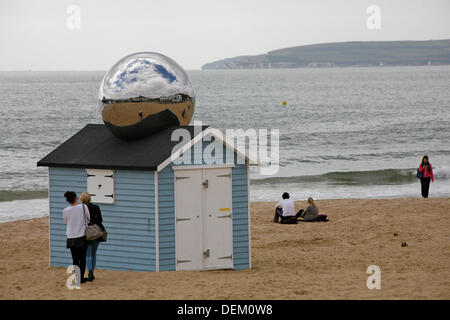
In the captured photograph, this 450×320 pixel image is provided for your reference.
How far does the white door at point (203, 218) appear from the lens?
13500mm

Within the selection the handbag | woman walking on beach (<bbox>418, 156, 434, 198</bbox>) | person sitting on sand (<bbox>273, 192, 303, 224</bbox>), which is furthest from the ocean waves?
the handbag

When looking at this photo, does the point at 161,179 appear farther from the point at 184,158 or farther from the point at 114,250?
the point at 114,250

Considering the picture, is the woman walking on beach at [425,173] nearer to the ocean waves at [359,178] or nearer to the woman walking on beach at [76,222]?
the ocean waves at [359,178]

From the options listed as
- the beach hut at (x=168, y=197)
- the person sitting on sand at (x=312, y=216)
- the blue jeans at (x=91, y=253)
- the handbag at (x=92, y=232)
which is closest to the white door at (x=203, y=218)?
the beach hut at (x=168, y=197)

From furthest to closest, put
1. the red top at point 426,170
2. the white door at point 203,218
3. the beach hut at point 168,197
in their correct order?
the red top at point 426,170
the white door at point 203,218
the beach hut at point 168,197

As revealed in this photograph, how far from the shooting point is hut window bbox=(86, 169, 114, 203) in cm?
1371

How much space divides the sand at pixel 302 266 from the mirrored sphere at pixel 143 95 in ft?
9.21

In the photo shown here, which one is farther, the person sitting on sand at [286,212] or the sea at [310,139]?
the sea at [310,139]

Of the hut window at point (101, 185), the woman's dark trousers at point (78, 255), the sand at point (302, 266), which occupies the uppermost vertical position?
the hut window at point (101, 185)

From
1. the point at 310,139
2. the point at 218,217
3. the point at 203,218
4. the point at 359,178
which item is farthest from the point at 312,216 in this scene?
the point at 310,139

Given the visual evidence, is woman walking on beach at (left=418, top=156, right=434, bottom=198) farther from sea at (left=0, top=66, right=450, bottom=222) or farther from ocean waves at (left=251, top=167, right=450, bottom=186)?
ocean waves at (left=251, top=167, right=450, bottom=186)

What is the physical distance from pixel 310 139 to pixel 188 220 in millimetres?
41525

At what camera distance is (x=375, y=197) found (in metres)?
29.0

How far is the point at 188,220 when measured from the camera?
13.5 meters
